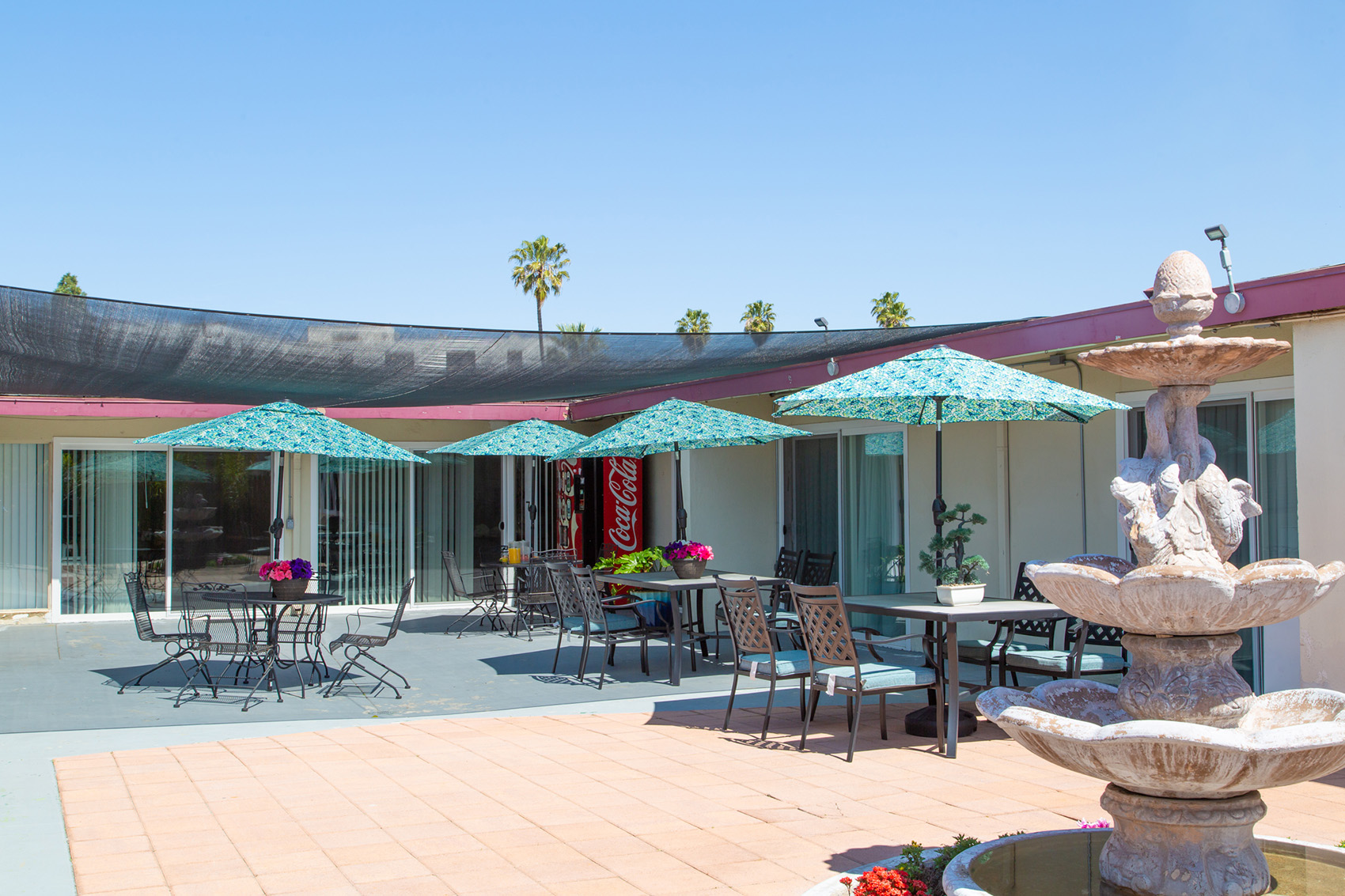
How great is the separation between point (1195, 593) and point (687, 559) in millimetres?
5843

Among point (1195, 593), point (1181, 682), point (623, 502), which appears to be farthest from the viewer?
point (623, 502)

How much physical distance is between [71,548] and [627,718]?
8387mm

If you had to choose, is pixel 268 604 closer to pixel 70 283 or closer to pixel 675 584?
pixel 675 584

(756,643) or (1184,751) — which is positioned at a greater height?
(1184,751)

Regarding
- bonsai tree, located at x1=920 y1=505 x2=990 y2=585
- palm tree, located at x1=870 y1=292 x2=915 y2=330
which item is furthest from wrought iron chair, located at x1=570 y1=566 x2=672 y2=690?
palm tree, located at x1=870 y1=292 x2=915 y2=330

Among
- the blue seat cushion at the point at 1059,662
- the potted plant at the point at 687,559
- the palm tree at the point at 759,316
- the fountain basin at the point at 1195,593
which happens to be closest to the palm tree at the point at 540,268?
the palm tree at the point at 759,316

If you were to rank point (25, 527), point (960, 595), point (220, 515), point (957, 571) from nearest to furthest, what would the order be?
point (960, 595) < point (957, 571) < point (25, 527) < point (220, 515)

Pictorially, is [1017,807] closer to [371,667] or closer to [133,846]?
[133,846]


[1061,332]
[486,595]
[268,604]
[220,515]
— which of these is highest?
[1061,332]

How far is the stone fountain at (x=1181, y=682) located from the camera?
269 cm

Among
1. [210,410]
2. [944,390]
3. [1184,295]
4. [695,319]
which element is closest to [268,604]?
[944,390]

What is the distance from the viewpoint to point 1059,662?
6.20 meters

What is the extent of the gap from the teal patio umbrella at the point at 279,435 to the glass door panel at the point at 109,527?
15.0ft

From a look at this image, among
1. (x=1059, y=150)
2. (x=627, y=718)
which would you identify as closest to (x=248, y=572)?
(x=627, y=718)
